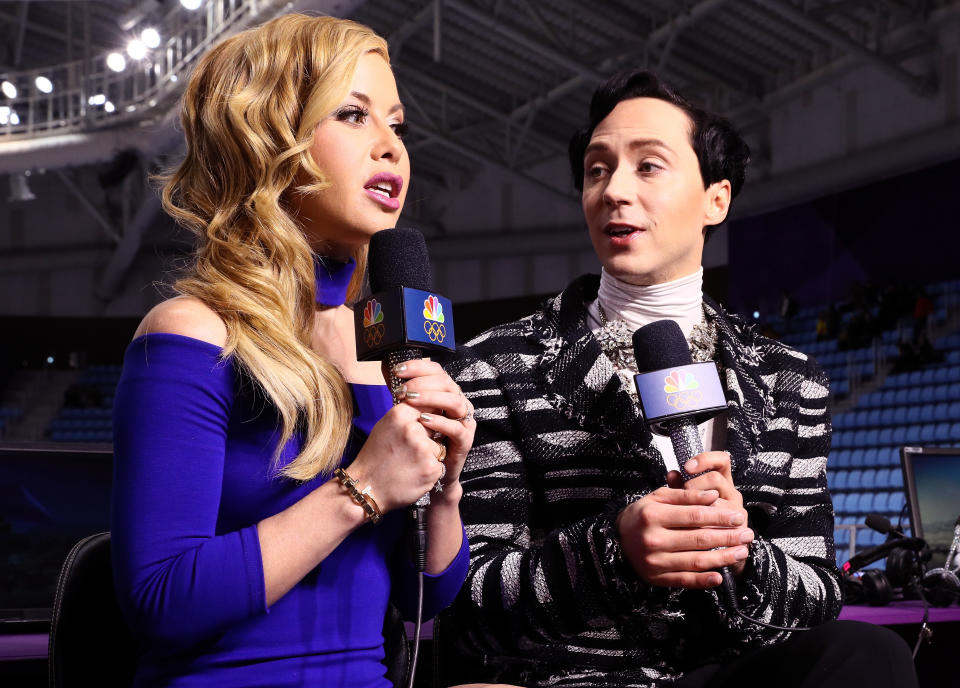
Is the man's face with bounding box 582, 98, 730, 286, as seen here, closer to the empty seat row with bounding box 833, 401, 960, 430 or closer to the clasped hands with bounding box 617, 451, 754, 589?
the clasped hands with bounding box 617, 451, 754, 589

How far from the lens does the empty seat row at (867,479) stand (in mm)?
8337

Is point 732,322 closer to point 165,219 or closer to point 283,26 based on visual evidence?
point 283,26

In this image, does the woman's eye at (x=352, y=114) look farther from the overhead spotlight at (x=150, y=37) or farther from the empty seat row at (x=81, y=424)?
the empty seat row at (x=81, y=424)

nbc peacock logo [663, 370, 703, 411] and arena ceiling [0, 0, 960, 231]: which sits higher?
arena ceiling [0, 0, 960, 231]

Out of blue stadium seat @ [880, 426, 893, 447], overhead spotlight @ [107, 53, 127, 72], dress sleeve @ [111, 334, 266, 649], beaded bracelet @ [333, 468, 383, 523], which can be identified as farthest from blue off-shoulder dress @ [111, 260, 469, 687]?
overhead spotlight @ [107, 53, 127, 72]

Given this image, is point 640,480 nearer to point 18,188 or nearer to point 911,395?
point 911,395

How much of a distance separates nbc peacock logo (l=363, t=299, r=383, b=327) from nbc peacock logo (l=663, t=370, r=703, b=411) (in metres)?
0.36

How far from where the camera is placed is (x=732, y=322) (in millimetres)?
1717

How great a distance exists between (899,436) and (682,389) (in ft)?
28.0

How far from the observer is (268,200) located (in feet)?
3.67

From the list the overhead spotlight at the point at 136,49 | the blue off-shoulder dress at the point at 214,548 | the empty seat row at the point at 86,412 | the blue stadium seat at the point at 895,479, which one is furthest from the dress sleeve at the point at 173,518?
the empty seat row at the point at 86,412

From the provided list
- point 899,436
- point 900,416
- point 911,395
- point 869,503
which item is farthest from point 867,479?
point 911,395

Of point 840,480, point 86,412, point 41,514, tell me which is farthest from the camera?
point 86,412

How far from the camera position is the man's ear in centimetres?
170
